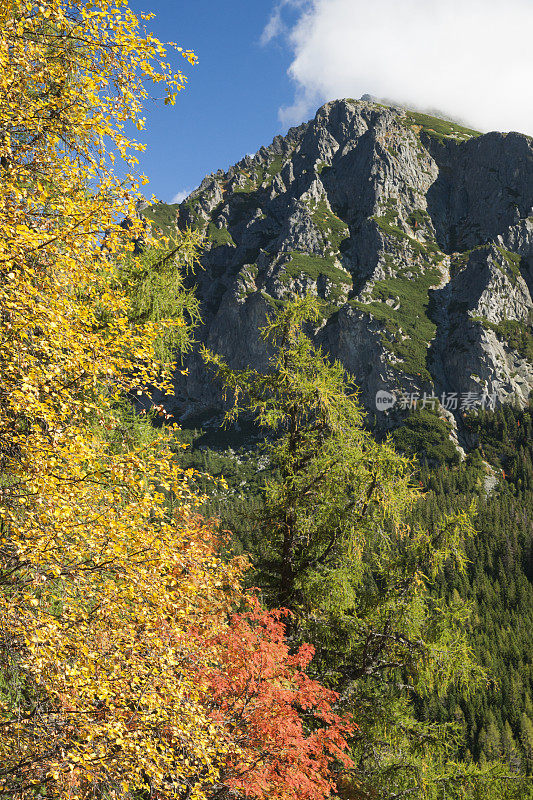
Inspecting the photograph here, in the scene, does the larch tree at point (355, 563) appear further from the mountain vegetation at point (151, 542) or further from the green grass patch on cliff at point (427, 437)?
the green grass patch on cliff at point (427, 437)

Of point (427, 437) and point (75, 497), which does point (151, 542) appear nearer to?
point (75, 497)

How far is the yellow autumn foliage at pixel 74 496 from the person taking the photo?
15.3 ft

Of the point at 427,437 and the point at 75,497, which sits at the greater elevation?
the point at 427,437

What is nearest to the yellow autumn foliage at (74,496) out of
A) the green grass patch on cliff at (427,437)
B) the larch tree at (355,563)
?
the larch tree at (355,563)

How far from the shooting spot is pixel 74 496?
208 inches

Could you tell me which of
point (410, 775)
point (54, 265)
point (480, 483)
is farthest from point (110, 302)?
point (480, 483)

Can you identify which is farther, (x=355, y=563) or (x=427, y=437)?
(x=427, y=437)

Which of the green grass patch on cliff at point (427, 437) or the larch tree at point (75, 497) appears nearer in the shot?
the larch tree at point (75, 497)

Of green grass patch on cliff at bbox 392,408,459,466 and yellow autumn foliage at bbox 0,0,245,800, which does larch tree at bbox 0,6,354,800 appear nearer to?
yellow autumn foliage at bbox 0,0,245,800

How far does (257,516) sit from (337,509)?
89.6 inches

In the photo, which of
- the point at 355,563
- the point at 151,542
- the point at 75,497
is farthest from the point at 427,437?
the point at 75,497

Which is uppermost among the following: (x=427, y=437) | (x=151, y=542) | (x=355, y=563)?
(x=427, y=437)

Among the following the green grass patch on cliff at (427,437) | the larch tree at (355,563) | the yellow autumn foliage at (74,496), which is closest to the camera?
the yellow autumn foliage at (74,496)

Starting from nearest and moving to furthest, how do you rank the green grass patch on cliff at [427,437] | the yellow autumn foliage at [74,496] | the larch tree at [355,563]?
the yellow autumn foliage at [74,496] → the larch tree at [355,563] → the green grass patch on cliff at [427,437]
